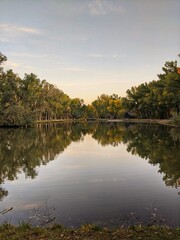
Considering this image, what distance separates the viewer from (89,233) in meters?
8.93

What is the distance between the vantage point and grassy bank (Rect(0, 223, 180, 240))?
27.7 ft

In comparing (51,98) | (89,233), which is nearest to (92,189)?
(89,233)

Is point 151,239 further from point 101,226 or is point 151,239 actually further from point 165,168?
point 165,168

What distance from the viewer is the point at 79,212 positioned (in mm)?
11898

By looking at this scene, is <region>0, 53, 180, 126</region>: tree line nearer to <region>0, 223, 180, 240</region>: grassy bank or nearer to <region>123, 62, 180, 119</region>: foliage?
<region>123, 62, 180, 119</region>: foliage

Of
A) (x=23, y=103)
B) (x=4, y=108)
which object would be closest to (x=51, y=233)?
(x=4, y=108)

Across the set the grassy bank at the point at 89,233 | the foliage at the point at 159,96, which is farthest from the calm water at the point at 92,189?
the foliage at the point at 159,96

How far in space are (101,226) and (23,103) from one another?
8502 cm

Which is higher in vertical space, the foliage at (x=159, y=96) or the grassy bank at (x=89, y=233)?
the foliage at (x=159, y=96)

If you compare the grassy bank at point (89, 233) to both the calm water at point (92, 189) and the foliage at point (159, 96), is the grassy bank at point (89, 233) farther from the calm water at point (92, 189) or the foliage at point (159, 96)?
the foliage at point (159, 96)

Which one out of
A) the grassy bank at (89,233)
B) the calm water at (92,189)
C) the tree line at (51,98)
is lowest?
the calm water at (92,189)

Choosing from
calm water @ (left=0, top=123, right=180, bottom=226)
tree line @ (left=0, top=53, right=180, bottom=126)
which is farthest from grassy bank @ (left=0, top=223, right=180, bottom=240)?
tree line @ (left=0, top=53, right=180, bottom=126)

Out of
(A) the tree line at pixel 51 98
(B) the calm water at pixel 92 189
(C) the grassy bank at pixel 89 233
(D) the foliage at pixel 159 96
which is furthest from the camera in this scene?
(A) the tree line at pixel 51 98

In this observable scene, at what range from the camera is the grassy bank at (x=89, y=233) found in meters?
8.44
